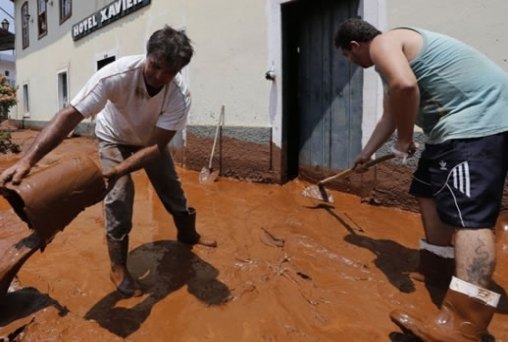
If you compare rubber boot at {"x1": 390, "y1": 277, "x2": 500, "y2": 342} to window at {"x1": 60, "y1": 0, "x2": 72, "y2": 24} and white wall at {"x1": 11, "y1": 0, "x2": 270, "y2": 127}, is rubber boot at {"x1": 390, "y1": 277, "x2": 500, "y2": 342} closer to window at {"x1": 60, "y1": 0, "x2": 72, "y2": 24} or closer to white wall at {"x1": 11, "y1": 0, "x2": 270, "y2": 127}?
white wall at {"x1": 11, "y1": 0, "x2": 270, "y2": 127}

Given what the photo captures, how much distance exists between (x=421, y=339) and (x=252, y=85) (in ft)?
13.7

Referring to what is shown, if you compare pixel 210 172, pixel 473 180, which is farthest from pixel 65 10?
pixel 473 180

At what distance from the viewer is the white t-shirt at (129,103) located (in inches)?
89.9

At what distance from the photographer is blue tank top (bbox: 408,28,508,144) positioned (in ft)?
6.67

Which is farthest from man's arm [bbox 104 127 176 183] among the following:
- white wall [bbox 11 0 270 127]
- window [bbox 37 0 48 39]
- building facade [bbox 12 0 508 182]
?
window [bbox 37 0 48 39]

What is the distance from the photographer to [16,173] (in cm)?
192

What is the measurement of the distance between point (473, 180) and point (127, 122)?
6.44 ft

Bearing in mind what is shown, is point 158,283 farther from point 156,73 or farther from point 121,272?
point 156,73

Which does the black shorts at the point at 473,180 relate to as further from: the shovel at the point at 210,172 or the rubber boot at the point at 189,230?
the shovel at the point at 210,172

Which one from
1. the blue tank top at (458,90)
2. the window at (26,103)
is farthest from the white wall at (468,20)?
the window at (26,103)

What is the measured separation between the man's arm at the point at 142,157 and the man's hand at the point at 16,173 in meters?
0.36

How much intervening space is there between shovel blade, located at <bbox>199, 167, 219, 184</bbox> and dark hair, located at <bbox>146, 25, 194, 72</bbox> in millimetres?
3500

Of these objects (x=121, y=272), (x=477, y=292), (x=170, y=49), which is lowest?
(x=121, y=272)

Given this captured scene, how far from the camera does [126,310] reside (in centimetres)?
239
